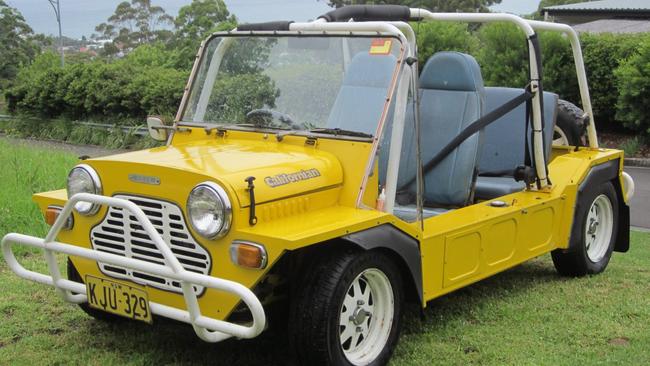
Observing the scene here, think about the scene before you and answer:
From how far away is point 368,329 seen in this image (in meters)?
4.37

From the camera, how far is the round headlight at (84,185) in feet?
14.4

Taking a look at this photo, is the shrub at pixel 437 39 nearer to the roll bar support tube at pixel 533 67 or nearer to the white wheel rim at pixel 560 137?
the white wheel rim at pixel 560 137

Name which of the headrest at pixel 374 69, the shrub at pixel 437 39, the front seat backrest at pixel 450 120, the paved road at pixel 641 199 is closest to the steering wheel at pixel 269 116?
the headrest at pixel 374 69

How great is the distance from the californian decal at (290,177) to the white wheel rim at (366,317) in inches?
22.9

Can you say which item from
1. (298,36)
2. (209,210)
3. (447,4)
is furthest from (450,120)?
(447,4)

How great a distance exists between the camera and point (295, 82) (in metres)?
5.09

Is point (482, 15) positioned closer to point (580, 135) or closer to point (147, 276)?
point (580, 135)

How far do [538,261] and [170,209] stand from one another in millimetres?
3790

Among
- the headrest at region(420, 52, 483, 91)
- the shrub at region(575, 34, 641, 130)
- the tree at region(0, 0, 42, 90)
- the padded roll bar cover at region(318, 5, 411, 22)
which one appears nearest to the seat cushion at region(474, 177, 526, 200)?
the headrest at region(420, 52, 483, 91)

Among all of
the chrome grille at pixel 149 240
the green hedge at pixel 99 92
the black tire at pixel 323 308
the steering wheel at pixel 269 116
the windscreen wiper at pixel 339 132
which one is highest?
the steering wheel at pixel 269 116

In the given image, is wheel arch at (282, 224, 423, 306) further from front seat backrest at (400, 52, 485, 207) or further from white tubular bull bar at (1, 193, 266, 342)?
front seat backrest at (400, 52, 485, 207)

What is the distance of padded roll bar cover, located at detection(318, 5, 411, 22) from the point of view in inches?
196

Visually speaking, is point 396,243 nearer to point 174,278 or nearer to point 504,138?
point 174,278

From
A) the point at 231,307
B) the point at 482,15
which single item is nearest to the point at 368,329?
the point at 231,307
